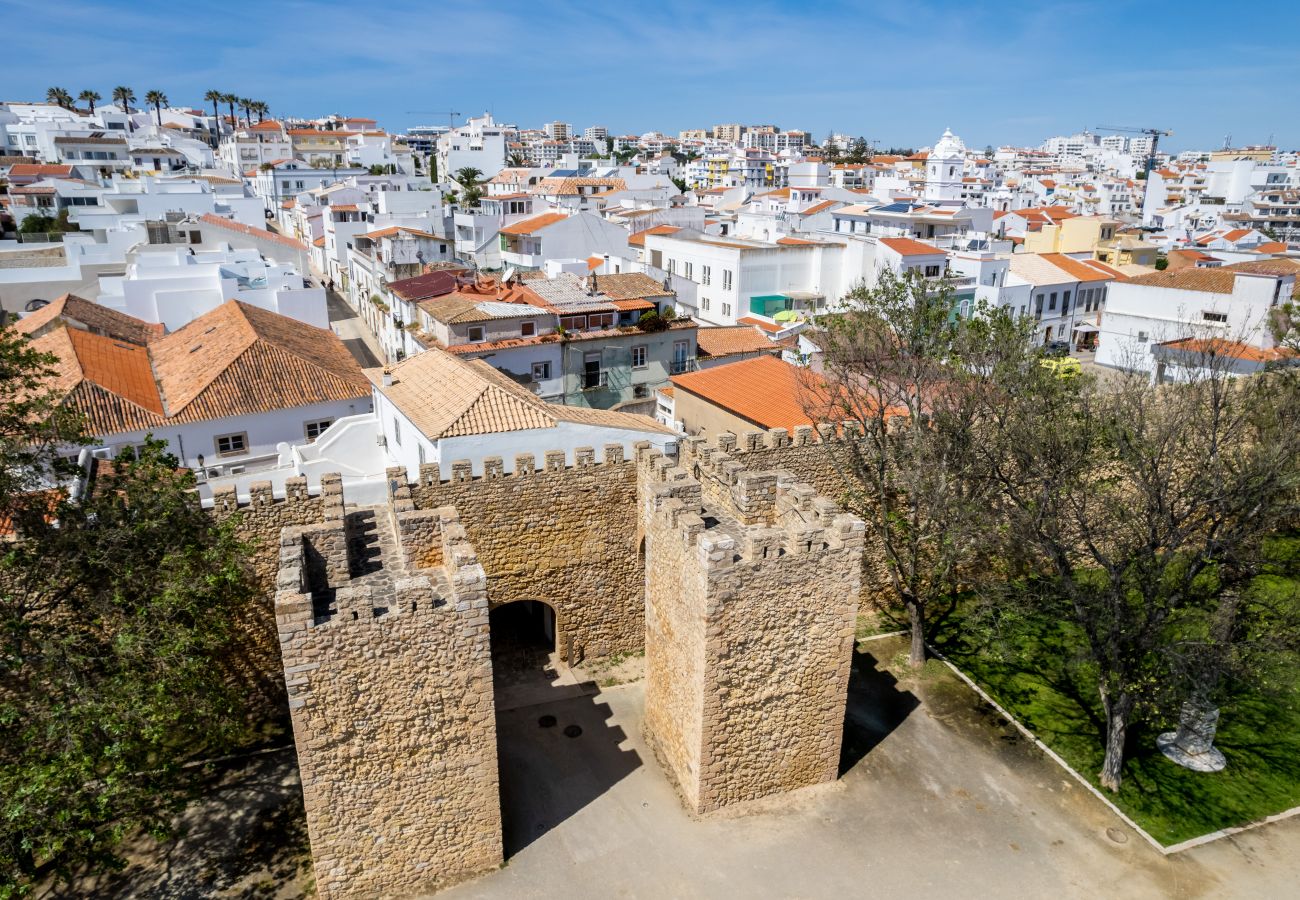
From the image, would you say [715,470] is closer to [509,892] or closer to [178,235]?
[509,892]

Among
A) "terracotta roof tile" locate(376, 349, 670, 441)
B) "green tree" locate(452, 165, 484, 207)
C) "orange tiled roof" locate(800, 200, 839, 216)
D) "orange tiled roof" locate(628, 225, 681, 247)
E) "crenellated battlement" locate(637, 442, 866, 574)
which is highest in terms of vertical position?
"green tree" locate(452, 165, 484, 207)

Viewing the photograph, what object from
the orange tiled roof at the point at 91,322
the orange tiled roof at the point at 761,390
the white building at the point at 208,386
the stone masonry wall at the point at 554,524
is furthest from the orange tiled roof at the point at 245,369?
the stone masonry wall at the point at 554,524

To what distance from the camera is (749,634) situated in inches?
559

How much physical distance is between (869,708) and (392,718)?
35.2 ft

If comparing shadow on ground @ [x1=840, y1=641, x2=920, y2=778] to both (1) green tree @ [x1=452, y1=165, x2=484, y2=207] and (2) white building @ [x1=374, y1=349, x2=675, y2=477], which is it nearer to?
(2) white building @ [x1=374, y1=349, x2=675, y2=477]

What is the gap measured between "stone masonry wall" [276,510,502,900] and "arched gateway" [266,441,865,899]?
0.03 meters

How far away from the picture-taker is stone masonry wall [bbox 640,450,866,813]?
1391cm

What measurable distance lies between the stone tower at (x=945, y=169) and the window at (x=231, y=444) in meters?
83.9

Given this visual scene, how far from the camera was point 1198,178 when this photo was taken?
151125 millimetres

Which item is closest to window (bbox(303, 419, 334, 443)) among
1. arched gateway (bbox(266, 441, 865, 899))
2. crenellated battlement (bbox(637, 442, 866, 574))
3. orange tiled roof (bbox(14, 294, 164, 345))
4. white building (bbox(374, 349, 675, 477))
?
white building (bbox(374, 349, 675, 477))

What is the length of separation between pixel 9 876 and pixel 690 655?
10019 mm

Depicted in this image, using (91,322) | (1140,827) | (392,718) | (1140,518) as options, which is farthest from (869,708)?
(91,322)

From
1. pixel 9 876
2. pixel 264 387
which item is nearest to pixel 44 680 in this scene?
pixel 9 876

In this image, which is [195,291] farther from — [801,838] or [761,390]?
[801,838]
